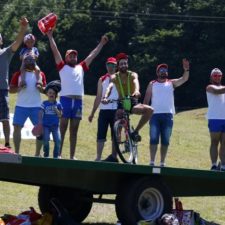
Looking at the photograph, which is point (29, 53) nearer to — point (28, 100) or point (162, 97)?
point (28, 100)

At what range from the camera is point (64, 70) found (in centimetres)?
1289

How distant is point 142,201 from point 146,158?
890cm

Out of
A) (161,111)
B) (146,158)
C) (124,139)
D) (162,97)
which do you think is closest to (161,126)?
(161,111)

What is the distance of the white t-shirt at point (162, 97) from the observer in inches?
524

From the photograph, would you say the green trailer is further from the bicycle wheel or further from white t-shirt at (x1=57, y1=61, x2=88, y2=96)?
white t-shirt at (x1=57, y1=61, x2=88, y2=96)

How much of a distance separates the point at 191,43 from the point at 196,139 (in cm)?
4635

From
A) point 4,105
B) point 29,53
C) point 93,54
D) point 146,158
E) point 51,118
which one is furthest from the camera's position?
point 146,158

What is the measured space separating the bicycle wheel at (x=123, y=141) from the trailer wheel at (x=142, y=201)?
79 cm

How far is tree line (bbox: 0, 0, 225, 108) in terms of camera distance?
66.8 m

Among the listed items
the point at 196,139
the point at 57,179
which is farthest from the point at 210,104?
the point at 196,139

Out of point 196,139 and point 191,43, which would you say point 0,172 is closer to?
point 196,139

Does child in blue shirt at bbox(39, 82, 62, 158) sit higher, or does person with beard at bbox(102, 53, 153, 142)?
person with beard at bbox(102, 53, 153, 142)

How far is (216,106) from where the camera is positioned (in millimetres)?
13492

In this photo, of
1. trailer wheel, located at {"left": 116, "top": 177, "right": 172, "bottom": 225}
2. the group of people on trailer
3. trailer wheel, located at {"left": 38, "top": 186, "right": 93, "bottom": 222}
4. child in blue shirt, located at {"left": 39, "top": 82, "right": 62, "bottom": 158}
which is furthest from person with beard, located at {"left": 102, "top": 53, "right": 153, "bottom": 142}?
trailer wheel, located at {"left": 38, "top": 186, "right": 93, "bottom": 222}
